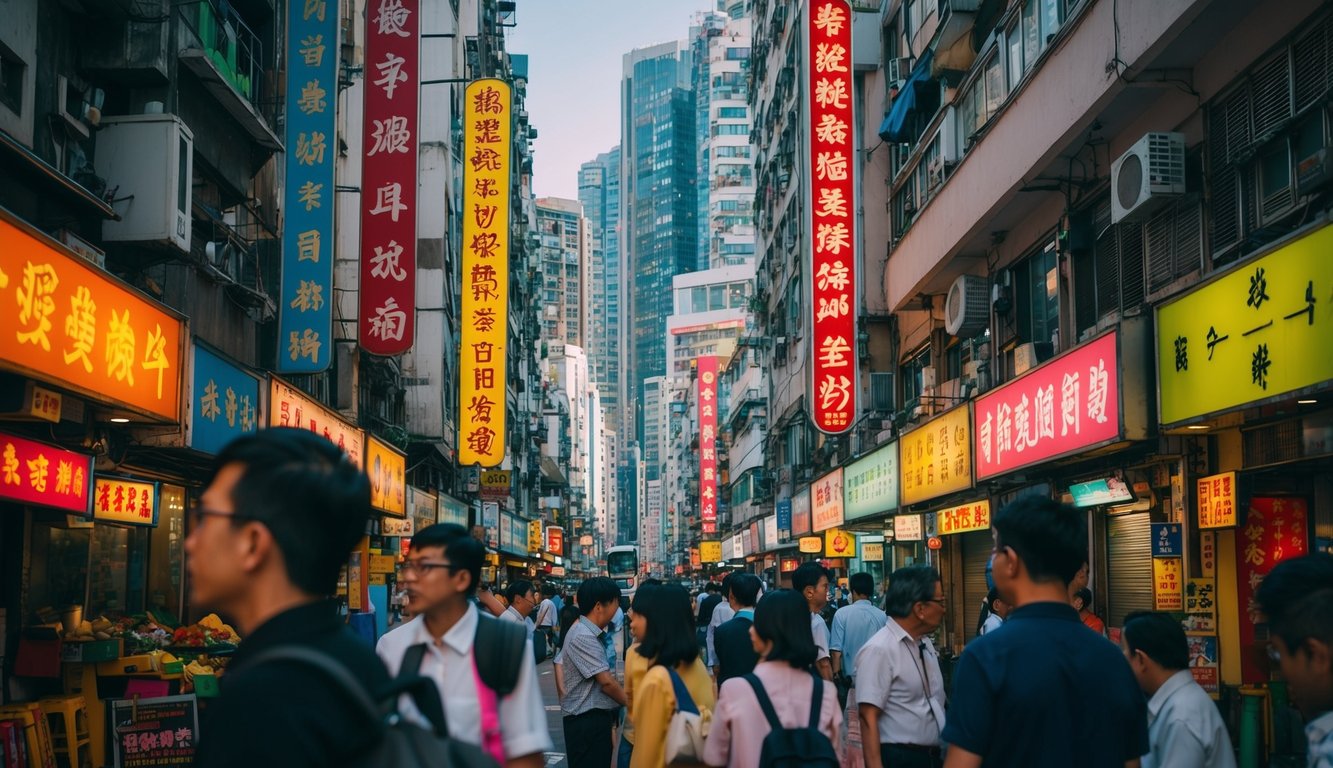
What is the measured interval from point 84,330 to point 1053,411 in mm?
9230

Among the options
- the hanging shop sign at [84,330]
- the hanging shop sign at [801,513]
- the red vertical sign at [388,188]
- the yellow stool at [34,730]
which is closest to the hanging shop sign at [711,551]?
the hanging shop sign at [801,513]

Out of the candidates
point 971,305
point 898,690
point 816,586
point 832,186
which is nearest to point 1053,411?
point 816,586

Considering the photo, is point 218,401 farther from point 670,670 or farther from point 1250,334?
point 1250,334

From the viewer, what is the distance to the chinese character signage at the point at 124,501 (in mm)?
11234

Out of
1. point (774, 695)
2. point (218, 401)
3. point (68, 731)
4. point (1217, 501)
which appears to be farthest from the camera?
point (218, 401)

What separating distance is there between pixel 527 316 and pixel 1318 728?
60383 mm

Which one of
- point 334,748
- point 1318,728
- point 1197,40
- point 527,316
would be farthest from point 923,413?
point 527,316

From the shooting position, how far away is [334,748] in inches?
87.7

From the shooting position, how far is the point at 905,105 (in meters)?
23.2

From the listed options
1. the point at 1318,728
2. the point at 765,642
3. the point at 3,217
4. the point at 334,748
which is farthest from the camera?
the point at 3,217

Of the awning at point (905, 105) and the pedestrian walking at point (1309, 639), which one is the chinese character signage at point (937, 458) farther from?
the pedestrian walking at point (1309, 639)

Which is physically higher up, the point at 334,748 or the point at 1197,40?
the point at 1197,40

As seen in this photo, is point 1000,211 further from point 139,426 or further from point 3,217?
point 3,217

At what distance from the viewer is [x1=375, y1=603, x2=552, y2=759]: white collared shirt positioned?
4164 millimetres
